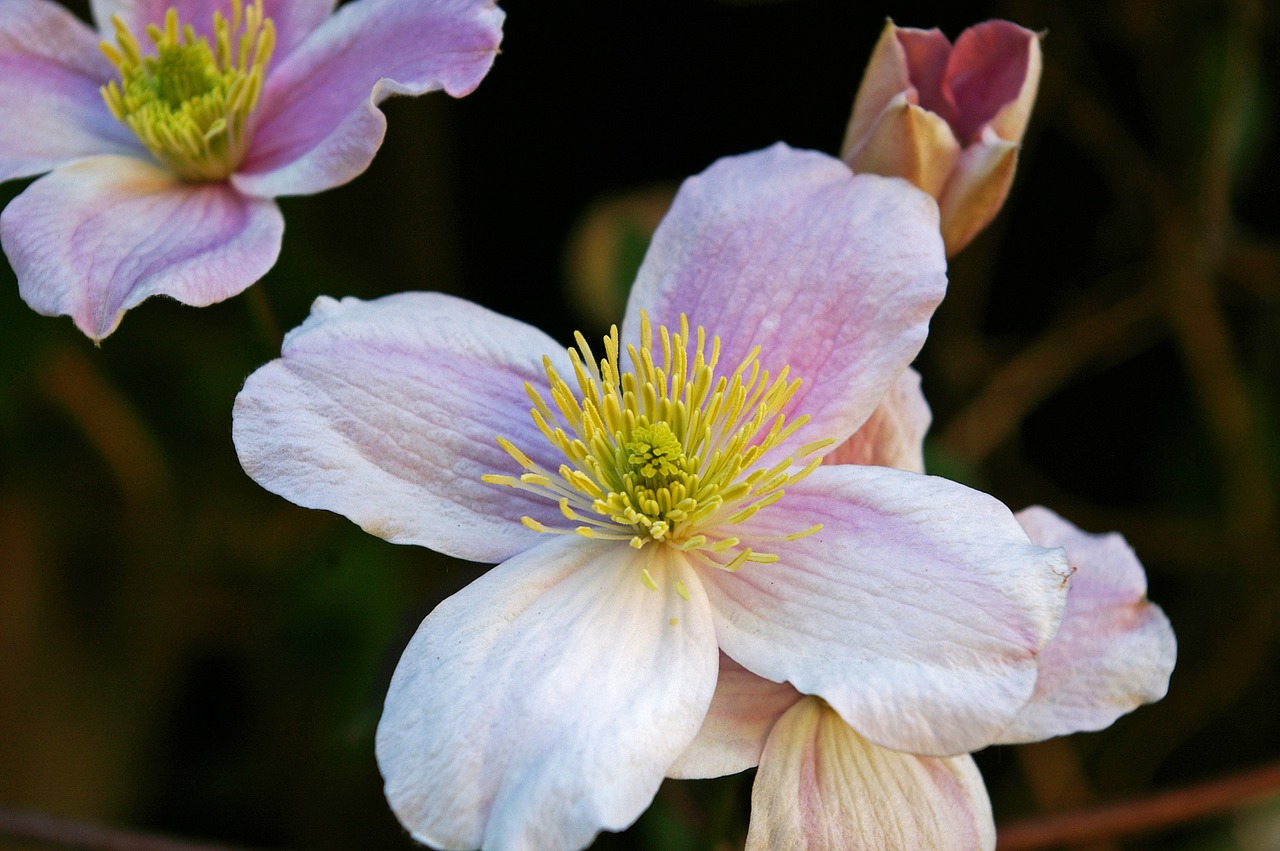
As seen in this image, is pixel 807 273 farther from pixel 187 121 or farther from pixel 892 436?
pixel 187 121

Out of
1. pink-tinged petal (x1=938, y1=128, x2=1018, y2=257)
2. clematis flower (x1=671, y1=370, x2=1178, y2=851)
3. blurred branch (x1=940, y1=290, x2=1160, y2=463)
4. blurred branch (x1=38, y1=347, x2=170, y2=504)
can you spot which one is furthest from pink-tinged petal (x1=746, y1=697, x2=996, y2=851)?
blurred branch (x1=38, y1=347, x2=170, y2=504)

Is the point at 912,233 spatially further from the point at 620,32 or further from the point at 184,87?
the point at 620,32

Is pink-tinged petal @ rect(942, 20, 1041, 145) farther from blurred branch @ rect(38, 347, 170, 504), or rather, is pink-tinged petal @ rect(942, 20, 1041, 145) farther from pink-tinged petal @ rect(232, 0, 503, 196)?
blurred branch @ rect(38, 347, 170, 504)

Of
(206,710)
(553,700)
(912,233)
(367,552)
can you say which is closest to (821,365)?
(912,233)

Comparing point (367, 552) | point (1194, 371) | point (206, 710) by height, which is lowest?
point (206, 710)

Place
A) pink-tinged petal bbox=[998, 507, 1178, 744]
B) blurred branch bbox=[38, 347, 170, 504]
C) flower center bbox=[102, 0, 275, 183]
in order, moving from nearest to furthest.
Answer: pink-tinged petal bbox=[998, 507, 1178, 744] < flower center bbox=[102, 0, 275, 183] < blurred branch bbox=[38, 347, 170, 504]

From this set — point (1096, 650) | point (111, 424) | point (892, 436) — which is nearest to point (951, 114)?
point (892, 436)

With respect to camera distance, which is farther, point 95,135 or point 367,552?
point 367,552
